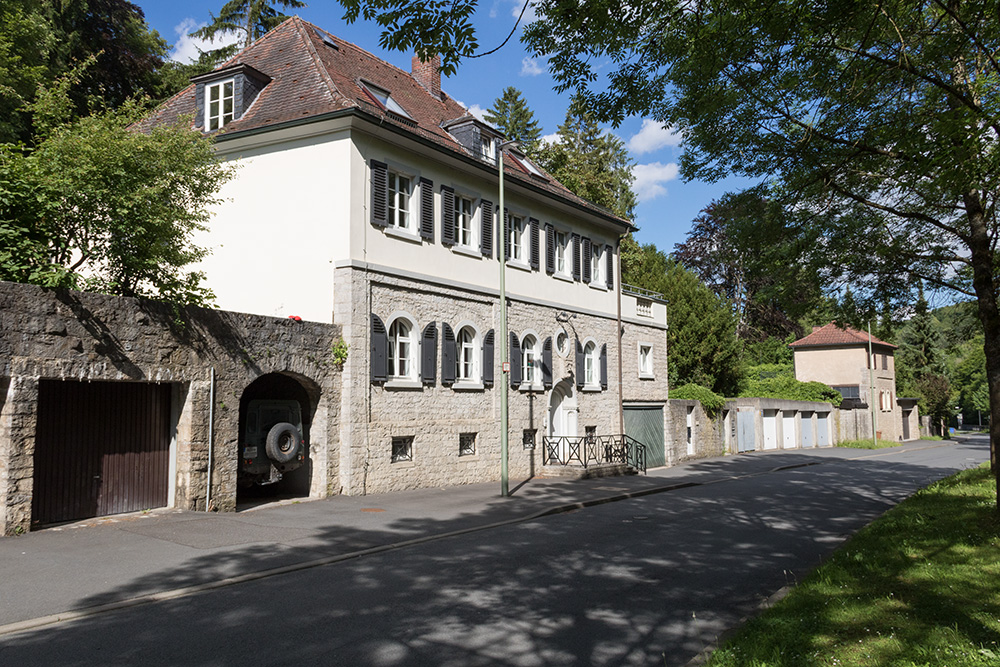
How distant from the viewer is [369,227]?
655 inches

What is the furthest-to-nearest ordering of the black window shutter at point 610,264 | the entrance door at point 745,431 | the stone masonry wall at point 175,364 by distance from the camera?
the entrance door at point 745,431 < the black window shutter at point 610,264 < the stone masonry wall at point 175,364

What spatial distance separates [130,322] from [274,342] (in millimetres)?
3103

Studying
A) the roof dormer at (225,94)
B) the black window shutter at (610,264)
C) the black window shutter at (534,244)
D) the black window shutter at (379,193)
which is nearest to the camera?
the black window shutter at (379,193)

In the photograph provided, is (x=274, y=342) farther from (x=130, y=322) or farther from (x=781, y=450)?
(x=781, y=450)

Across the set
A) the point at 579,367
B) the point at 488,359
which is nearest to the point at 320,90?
the point at 488,359

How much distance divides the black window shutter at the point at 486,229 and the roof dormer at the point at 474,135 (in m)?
1.44

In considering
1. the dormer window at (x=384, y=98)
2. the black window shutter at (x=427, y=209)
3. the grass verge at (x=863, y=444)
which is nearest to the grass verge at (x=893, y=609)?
the black window shutter at (x=427, y=209)

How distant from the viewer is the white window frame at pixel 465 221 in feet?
65.1

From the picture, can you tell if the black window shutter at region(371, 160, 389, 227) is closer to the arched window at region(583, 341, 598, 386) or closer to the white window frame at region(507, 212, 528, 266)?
the white window frame at region(507, 212, 528, 266)

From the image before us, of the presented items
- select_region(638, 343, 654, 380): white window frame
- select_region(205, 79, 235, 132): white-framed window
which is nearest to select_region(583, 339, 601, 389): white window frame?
select_region(638, 343, 654, 380): white window frame

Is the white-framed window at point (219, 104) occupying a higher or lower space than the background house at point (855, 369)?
higher

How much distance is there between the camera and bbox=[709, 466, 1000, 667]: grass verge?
5.15 m

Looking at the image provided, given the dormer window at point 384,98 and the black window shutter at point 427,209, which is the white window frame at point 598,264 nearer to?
the dormer window at point 384,98

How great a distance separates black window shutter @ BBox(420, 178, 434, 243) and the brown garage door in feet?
24.1
